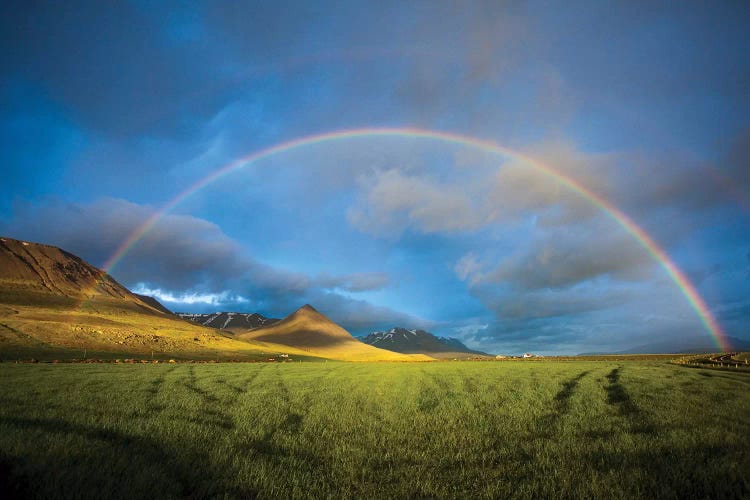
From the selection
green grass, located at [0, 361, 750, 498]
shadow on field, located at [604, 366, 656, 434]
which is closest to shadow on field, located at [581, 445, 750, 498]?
green grass, located at [0, 361, 750, 498]

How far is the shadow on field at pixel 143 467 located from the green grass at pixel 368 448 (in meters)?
0.03

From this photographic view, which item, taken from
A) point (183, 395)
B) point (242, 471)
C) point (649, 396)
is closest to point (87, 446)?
point (242, 471)

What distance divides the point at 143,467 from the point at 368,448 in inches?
202

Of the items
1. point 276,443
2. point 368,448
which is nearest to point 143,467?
point 276,443

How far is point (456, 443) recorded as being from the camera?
33.4ft

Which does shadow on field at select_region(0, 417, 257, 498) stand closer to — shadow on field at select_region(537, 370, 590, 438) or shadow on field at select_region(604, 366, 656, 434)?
shadow on field at select_region(537, 370, 590, 438)

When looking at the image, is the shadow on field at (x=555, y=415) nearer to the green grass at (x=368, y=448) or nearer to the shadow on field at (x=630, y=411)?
the green grass at (x=368, y=448)

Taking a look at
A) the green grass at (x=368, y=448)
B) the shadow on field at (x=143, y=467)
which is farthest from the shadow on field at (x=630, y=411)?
the shadow on field at (x=143, y=467)

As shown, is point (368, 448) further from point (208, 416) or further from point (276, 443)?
point (208, 416)

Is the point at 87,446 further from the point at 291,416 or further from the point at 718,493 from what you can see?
the point at 718,493

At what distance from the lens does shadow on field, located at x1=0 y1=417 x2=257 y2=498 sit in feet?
20.0

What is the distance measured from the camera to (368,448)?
377 inches

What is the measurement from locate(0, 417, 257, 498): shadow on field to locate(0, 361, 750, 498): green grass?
3 cm

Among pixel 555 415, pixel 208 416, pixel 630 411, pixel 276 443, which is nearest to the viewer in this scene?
pixel 276 443
